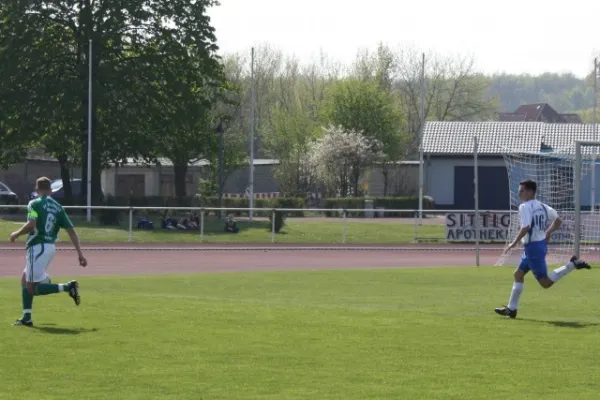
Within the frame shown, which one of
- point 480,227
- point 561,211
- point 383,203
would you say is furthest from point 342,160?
point 561,211

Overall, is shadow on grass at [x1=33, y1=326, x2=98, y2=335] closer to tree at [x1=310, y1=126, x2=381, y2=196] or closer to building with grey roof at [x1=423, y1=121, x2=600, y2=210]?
building with grey roof at [x1=423, y1=121, x2=600, y2=210]

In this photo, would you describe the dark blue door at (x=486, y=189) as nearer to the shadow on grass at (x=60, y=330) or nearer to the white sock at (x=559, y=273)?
the white sock at (x=559, y=273)

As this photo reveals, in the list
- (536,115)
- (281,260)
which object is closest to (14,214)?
(281,260)

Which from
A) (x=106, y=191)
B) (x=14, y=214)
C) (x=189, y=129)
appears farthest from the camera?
(x=106, y=191)

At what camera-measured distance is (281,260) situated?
36.0 meters

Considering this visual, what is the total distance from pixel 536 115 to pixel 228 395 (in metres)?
145

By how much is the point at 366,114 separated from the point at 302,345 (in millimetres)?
77171

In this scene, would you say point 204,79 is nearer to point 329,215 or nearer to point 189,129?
point 189,129

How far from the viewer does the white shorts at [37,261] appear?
15727 mm

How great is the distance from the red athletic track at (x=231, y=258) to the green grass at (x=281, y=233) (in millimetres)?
2124

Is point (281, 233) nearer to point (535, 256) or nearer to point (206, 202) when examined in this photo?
point (206, 202)

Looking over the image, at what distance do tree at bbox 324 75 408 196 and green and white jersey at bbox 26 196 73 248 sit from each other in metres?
72.5

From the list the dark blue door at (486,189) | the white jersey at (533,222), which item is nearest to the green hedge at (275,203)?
the dark blue door at (486,189)

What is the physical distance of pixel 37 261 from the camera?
622 inches
